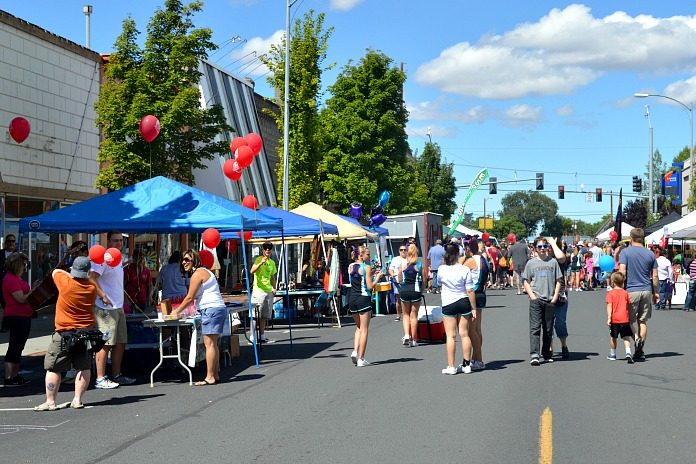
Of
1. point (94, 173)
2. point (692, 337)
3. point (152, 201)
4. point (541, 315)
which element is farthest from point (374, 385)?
point (94, 173)

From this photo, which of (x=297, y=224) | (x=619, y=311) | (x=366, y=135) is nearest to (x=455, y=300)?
(x=619, y=311)

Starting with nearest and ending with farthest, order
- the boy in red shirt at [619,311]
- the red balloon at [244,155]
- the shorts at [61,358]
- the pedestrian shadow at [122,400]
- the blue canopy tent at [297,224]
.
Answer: the shorts at [61,358] → the pedestrian shadow at [122,400] → the boy in red shirt at [619,311] → the red balloon at [244,155] → the blue canopy tent at [297,224]

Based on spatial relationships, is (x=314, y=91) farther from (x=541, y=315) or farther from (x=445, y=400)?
(x=445, y=400)

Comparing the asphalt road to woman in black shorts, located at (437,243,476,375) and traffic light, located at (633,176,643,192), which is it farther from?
traffic light, located at (633,176,643,192)

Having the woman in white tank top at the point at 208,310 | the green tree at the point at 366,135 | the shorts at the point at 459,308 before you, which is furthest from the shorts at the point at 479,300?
the green tree at the point at 366,135

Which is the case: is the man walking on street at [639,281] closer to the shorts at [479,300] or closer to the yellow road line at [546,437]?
the shorts at [479,300]

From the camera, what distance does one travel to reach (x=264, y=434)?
28.3ft

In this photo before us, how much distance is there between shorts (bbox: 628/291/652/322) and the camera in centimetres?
1356

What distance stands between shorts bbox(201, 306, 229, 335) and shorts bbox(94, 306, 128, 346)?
1122 mm

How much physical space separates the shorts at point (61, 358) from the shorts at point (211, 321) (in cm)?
206

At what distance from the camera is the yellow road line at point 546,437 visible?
7.42 metres

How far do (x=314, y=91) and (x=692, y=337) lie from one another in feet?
67.5

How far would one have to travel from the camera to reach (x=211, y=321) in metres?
12.2

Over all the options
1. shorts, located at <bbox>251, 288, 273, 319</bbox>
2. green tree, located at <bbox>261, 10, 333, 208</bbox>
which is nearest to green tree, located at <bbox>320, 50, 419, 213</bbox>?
green tree, located at <bbox>261, 10, 333, 208</bbox>
